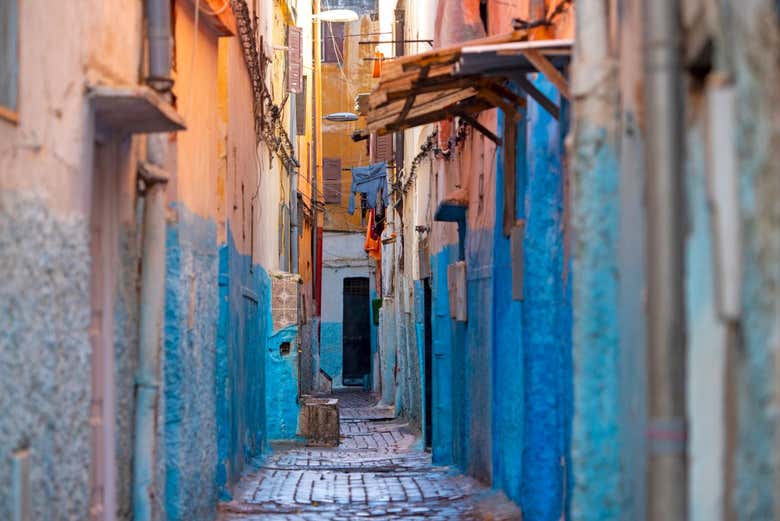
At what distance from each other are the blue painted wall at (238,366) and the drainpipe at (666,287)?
296 inches

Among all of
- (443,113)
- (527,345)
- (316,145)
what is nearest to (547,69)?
(527,345)

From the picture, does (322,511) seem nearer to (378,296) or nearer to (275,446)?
(275,446)

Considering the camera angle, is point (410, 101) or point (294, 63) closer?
point (410, 101)

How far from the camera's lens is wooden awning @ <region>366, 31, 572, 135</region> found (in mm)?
7320

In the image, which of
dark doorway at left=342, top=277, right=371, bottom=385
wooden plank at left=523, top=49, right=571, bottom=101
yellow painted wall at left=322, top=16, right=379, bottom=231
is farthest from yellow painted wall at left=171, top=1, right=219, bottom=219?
yellow painted wall at left=322, top=16, right=379, bottom=231

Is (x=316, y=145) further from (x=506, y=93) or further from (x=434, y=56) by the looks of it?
(x=434, y=56)

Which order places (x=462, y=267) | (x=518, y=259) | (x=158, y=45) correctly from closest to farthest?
(x=158, y=45), (x=518, y=259), (x=462, y=267)

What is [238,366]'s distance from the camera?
43.9 ft

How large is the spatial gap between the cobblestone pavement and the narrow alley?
8 centimetres

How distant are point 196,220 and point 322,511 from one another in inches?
127

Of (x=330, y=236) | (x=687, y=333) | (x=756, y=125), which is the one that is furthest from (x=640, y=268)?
(x=330, y=236)

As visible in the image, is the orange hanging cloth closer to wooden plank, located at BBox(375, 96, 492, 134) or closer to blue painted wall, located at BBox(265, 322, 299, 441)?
blue painted wall, located at BBox(265, 322, 299, 441)

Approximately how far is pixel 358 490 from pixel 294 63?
13.0m

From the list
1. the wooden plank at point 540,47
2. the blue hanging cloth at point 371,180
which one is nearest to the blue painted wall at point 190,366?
the wooden plank at point 540,47
